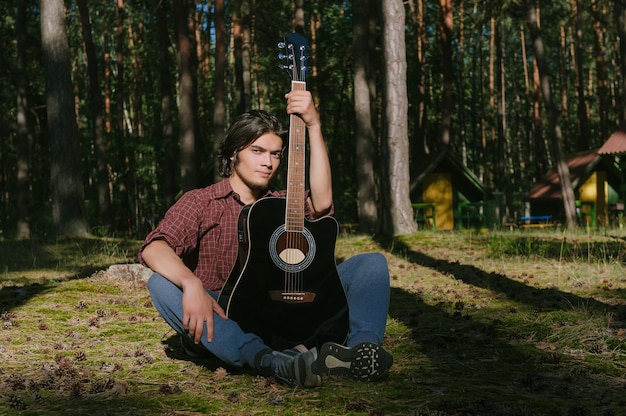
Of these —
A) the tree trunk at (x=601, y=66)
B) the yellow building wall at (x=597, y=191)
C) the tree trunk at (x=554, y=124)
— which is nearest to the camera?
the tree trunk at (x=554, y=124)

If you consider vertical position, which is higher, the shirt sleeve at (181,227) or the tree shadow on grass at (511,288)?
the shirt sleeve at (181,227)

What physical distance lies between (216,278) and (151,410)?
1000 millimetres

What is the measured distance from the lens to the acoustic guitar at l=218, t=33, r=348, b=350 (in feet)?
13.0

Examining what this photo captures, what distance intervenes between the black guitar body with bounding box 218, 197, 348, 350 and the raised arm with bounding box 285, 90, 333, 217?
148 millimetres

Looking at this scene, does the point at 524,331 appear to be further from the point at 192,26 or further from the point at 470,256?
the point at 192,26

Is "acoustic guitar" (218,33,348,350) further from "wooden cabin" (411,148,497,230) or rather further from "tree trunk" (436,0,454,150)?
"tree trunk" (436,0,454,150)

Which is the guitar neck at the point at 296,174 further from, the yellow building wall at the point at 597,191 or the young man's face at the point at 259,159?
the yellow building wall at the point at 597,191

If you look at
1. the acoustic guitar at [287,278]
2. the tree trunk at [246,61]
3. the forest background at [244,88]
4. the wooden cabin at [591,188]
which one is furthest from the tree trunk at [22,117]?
the acoustic guitar at [287,278]

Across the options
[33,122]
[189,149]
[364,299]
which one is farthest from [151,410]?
[33,122]

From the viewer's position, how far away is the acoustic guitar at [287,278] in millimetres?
3973

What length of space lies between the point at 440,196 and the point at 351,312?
2391cm

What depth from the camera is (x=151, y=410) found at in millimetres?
3539

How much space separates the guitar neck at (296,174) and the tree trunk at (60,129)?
35.7ft

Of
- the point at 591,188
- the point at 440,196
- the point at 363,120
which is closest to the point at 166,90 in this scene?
the point at 363,120
